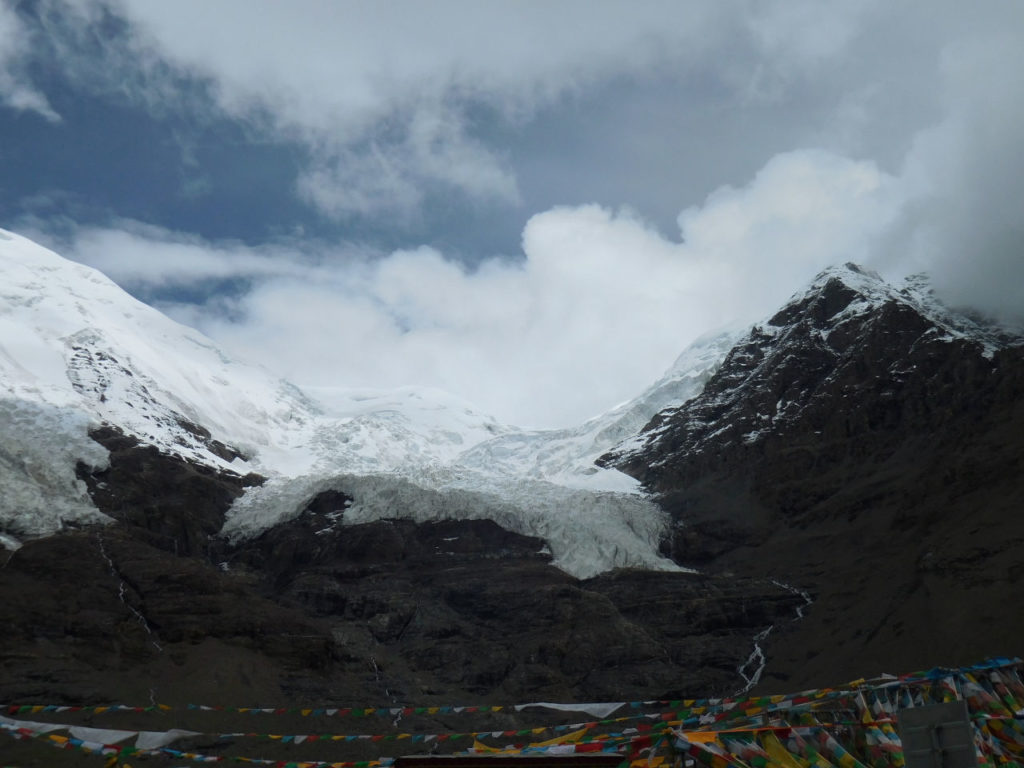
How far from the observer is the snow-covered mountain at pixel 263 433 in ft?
327

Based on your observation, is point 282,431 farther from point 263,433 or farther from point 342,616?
point 342,616

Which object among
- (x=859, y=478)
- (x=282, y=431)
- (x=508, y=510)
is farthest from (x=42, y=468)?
(x=859, y=478)

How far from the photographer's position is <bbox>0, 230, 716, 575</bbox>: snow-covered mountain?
327 ft

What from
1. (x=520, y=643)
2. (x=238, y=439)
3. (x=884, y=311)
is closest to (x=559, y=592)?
(x=520, y=643)

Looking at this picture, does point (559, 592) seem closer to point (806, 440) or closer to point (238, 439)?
point (806, 440)

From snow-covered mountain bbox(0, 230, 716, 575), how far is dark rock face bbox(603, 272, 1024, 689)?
338 inches

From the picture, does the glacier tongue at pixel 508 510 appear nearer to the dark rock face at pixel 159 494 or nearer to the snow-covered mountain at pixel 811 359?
the dark rock face at pixel 159 494

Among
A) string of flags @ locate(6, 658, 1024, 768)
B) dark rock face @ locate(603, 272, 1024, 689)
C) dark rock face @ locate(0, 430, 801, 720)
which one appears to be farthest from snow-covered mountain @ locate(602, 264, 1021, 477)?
string of flags @ locate(6, 658, 1024, 768)

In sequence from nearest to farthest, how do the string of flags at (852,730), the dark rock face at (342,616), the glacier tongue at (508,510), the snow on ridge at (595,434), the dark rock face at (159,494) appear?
the string of flags at (852,730) < the dark rock face at (342,616) < the dark rock face at (159,494) < the glacier tongue at (508,510) < the snow on ridge at (595,434)

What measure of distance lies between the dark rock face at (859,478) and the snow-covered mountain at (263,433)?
338 inches

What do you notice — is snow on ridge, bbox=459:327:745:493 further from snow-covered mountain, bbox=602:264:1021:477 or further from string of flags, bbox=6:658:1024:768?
string of flags, bbox=6:658:1024:768

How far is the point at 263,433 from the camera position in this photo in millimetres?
143250

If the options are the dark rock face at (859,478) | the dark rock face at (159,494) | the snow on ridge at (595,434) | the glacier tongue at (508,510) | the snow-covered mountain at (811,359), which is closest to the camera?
the dark rock face at (859,478)

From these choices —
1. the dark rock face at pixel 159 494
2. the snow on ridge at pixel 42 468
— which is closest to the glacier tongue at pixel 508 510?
the dark rock face at pixel 159 494
